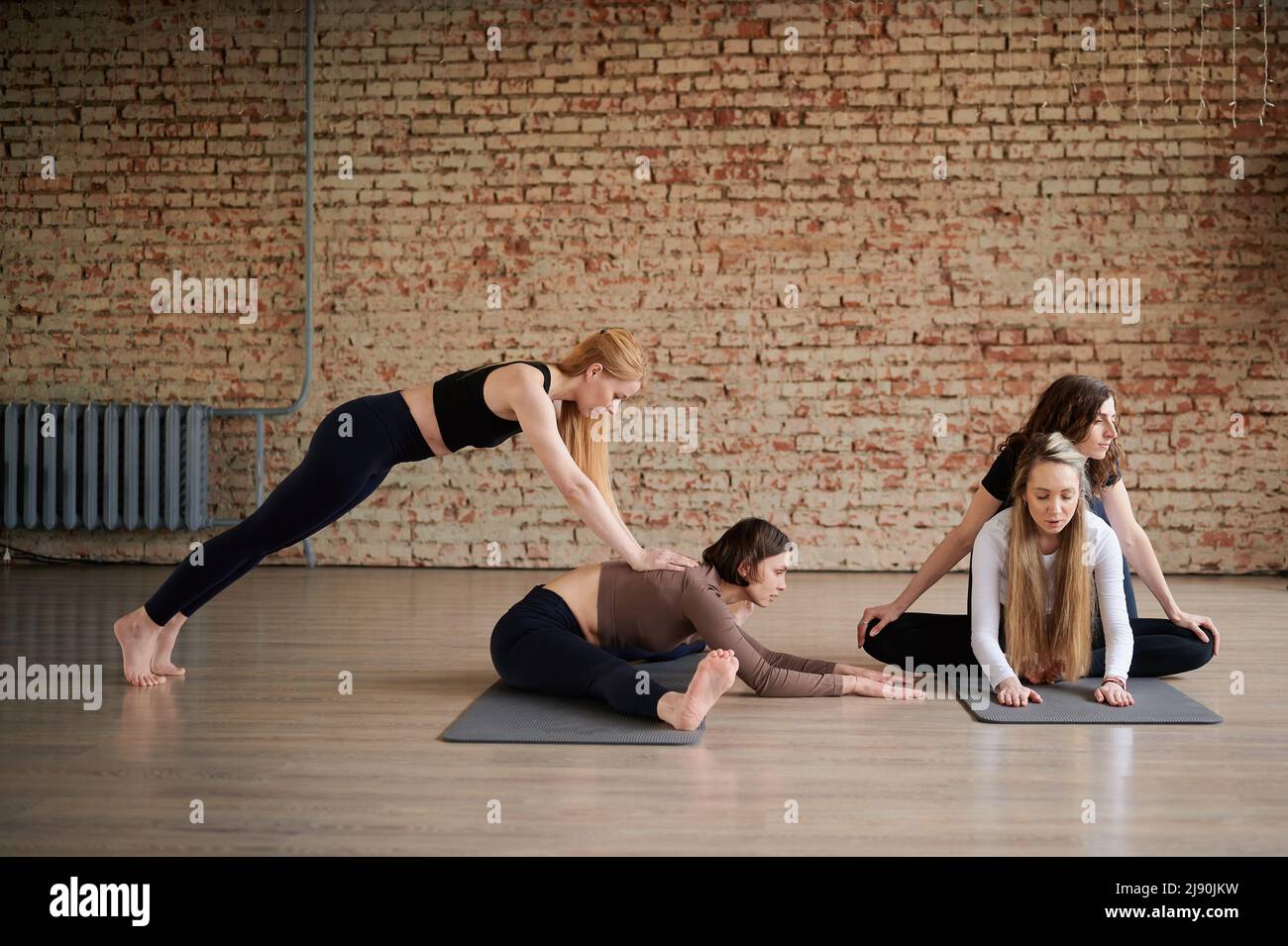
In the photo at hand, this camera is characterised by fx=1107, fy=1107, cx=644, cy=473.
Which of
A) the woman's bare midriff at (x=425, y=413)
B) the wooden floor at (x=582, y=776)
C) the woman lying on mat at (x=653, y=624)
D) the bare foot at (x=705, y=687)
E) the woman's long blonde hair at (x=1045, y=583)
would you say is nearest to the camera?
the wooden floor at (x=582, y=776)

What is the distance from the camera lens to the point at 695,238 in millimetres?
6184

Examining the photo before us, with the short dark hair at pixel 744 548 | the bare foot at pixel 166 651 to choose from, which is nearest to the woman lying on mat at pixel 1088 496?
the short dark hair at pixel 744 548

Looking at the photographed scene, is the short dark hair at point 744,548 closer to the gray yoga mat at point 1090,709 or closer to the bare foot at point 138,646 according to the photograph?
the gray yoga mat at point 1090,709

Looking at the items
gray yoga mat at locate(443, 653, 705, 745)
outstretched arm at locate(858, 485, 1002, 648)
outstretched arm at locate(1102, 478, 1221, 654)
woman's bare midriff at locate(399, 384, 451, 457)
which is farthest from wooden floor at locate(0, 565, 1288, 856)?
woman's bare midriff at locate(399, 384, 451, 457)

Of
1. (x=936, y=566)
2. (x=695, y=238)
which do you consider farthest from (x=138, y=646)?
(x=695, y=238)

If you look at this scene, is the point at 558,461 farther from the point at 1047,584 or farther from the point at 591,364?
the point at 1047,584

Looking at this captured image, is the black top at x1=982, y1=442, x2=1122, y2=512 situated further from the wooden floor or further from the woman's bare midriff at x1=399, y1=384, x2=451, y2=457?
the woman's bare midriff at x1=399, y1=384, x2=451, y2=457

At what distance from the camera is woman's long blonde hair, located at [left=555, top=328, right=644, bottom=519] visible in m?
2.93

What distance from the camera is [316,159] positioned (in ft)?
20.7

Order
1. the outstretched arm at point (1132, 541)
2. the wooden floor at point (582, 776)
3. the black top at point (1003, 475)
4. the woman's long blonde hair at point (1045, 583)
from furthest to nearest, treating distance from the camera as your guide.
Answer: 1. the outstretched arm at point (1132, 541)
2. the black top at point (1003, 475)
3. the woman's long blonde hair at point (1045, 583)
4. the wooden floor at point (582, 776)

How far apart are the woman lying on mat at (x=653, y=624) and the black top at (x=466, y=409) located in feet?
1.48

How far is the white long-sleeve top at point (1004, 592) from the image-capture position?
278 centimetres

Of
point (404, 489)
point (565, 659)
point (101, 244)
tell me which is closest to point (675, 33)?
point (404, 489)
